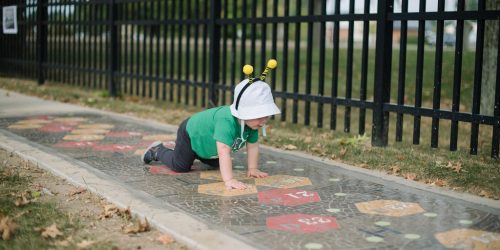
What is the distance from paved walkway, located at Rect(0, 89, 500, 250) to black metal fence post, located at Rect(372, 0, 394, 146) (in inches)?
37.7

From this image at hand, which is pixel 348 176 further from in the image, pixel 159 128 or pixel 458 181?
pixel 159 128

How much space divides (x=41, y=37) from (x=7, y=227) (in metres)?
10.5

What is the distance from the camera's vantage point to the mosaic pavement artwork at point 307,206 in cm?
334

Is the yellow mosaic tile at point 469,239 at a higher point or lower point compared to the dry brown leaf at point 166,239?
higher

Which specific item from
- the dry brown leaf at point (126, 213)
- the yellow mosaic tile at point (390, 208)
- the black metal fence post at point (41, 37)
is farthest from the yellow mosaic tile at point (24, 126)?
the black metal fence post at point (41, 37)

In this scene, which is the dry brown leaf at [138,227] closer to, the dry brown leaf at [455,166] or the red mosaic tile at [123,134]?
the dry brown leaf at [455,166]

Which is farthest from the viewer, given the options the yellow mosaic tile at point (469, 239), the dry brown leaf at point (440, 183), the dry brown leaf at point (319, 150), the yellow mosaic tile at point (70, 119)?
Answer: the yellow mosaic tile at point (70, 119)

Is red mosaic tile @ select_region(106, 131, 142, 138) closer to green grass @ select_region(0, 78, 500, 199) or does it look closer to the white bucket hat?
green grass @ select_region(0, 78, 500, 199)

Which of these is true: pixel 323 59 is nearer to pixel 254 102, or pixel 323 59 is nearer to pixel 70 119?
pixel 254 102

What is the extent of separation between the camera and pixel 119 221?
3629 millimetres

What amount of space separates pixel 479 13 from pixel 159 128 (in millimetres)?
3786

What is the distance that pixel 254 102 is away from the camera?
170 inches

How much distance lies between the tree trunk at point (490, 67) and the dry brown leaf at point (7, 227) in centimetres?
627

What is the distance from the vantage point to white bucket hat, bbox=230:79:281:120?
4.29 metres
